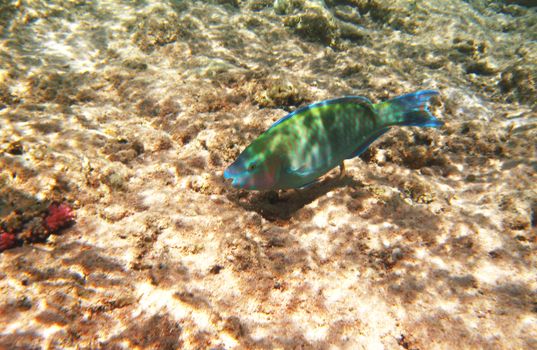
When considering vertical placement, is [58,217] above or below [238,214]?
above

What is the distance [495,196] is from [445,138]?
1.42m

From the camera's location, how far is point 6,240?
252 centimetres

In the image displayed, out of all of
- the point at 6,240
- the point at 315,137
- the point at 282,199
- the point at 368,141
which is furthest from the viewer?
the point at 282,199

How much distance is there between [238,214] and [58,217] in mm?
1745

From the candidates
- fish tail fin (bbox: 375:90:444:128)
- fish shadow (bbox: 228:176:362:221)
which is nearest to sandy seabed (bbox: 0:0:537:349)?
fish shadow (bbox: 228:176:362:221)

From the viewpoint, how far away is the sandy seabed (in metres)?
2.16

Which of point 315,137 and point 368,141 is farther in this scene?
point 368,141

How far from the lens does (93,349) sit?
1818mm

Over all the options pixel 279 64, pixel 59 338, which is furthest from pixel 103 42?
pixel 59 338

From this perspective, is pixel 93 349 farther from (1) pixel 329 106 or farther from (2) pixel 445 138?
(2) pixel 445 138

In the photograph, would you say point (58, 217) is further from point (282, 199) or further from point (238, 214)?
point (282, 199)

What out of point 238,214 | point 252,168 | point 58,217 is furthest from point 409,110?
point 58,217

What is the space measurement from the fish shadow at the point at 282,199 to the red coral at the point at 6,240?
2.03m

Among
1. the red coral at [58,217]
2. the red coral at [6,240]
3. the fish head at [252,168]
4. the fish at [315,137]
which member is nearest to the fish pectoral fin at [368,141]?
the fish at [315,137]
